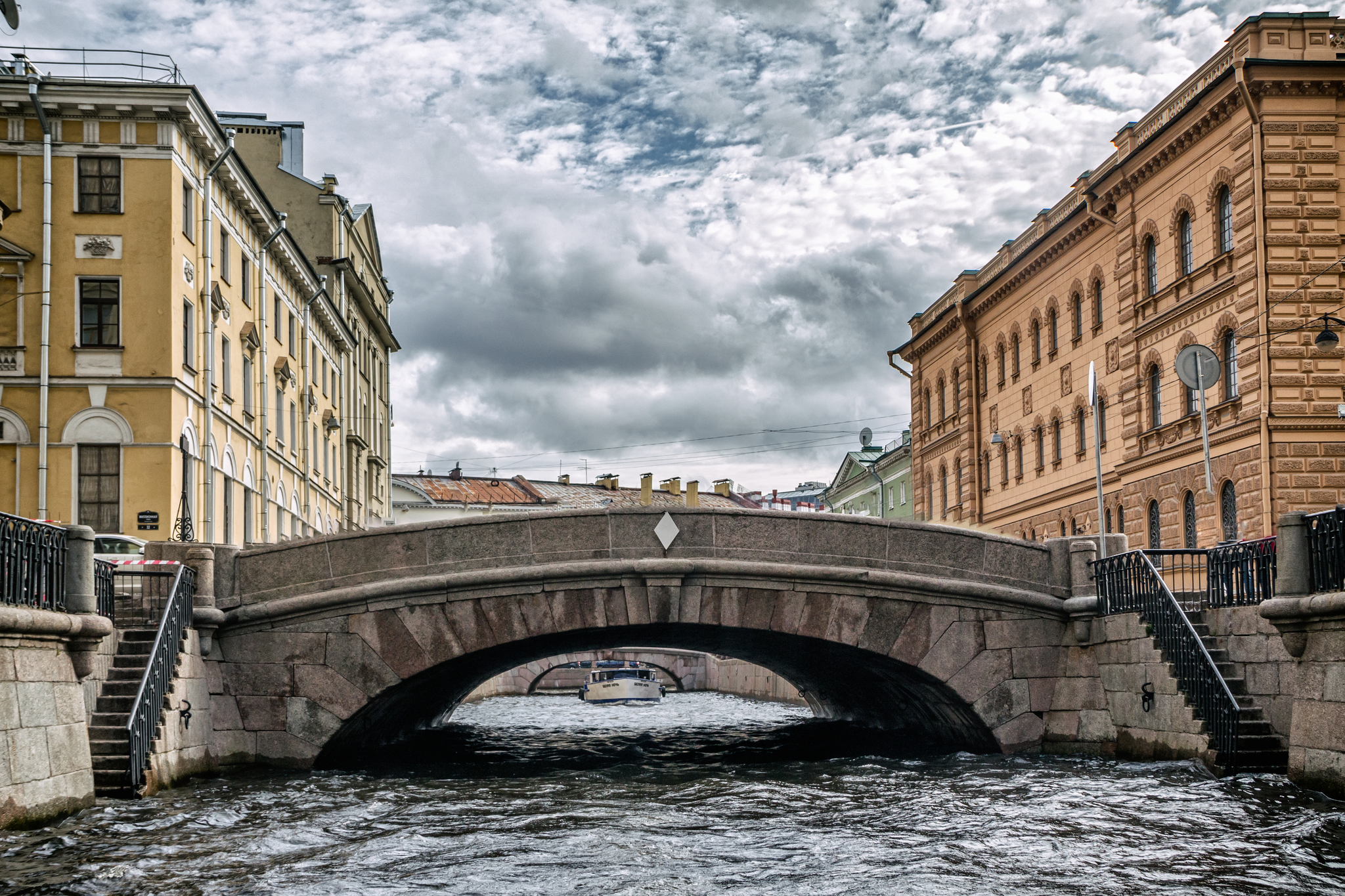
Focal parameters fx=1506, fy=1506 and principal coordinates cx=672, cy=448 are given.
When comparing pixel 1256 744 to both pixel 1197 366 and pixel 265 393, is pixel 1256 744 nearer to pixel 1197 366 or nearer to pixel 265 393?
pixel 1197 366

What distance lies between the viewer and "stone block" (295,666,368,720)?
53.0 feet

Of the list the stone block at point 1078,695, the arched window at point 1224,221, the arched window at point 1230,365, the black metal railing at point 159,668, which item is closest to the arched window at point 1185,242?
the arched window at point 1224,221

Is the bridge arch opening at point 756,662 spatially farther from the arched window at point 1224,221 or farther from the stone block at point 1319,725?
the arched window at point 1224,221

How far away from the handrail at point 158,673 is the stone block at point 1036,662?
895cm

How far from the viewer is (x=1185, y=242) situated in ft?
98.5

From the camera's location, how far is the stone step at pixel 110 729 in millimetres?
12977

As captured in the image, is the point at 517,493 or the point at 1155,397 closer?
the point at 1155,397

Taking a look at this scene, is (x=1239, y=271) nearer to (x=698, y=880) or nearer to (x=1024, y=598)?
(x=1024, y=598)

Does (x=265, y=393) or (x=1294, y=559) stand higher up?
(x=265, y=393)

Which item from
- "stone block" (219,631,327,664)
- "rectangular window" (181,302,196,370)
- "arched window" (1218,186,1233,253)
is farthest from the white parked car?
"arched window" (1218,186,1233,253)

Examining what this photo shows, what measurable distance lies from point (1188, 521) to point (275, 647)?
1965cm

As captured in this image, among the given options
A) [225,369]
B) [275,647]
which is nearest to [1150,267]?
[225,369]

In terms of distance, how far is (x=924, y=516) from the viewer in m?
50.7

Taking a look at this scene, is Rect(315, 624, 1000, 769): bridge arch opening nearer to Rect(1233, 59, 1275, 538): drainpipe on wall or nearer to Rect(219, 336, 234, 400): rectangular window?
Rect(1233, 59, 1275, 538): drainpipe on wall
